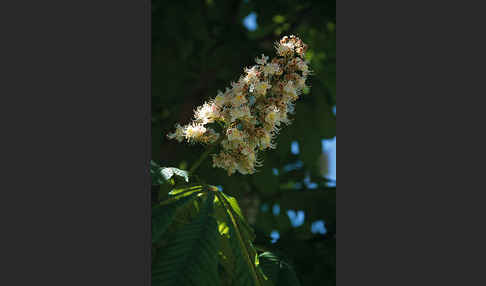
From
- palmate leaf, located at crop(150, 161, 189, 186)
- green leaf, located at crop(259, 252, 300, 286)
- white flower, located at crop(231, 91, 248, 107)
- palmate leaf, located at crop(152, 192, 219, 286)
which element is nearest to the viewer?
palmate leaf, located at crop(152, 192, 219, 286)

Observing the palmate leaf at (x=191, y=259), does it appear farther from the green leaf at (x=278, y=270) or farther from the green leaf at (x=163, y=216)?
the green leaf at (x=278, y=270)

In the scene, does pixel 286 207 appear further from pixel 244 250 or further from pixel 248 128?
pixel 244 250

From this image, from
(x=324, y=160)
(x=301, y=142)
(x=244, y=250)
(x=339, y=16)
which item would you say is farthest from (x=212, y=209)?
(x=324, y=160)

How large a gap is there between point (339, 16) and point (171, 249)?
1.13m

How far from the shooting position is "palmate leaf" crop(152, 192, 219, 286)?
108cm

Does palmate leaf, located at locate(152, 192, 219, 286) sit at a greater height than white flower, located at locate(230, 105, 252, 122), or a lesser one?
lesser

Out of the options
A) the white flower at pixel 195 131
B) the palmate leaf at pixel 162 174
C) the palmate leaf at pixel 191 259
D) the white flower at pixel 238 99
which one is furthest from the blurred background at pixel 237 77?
the palmate leaf at pixel 191 259

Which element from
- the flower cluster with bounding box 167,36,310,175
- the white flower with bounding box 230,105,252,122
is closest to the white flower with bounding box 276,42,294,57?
the flower cluster with bounding box 167,36,310,175

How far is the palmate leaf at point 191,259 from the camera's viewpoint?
3.56 ft

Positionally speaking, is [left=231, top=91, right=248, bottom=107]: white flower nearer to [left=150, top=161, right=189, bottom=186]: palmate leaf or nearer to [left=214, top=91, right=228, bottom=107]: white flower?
[left=214, top=91, right=228, bottom=107]: white flower

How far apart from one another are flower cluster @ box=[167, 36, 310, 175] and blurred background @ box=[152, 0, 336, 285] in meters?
0.53

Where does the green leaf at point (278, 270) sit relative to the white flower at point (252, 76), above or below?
below

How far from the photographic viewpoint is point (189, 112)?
8.27 ft

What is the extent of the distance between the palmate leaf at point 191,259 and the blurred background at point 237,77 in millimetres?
879
